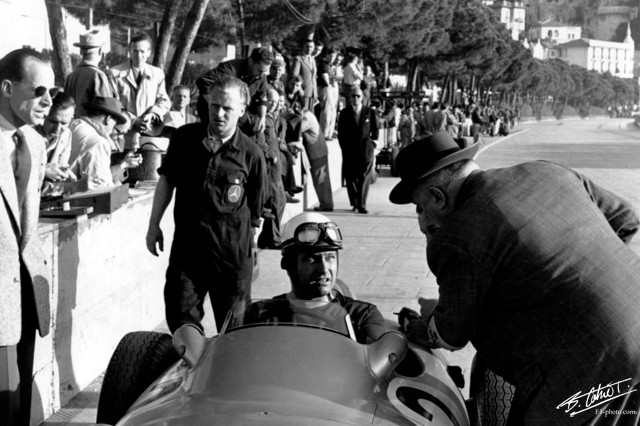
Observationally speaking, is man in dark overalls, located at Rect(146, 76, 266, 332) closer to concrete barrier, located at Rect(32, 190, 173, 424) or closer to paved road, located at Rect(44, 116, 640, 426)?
concrete barrier, located at Rect(32, 190, 173, 424)

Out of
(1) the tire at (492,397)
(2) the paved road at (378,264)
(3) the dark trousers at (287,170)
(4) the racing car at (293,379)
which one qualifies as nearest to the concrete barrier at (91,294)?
(2) the paved road at (378,264)

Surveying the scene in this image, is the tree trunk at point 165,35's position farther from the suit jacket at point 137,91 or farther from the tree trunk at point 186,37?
the suit jacket at point 137,91

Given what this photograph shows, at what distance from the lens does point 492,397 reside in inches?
205

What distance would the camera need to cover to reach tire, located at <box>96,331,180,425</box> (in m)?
5.17

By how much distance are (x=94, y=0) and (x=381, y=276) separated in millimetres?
10338

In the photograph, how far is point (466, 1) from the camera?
70188 millimetres

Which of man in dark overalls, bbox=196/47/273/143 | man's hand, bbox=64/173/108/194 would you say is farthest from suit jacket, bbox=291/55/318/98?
man's hand, bbox=64/173/108/194

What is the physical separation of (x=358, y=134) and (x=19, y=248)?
11962 mm

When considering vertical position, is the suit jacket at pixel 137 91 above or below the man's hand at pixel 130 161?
above

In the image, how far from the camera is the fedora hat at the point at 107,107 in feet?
28.4

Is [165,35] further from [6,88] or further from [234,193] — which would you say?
[6,88]

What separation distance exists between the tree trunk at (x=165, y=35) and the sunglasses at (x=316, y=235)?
43.7ft

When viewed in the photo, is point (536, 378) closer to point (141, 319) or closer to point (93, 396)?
point (93, 396)

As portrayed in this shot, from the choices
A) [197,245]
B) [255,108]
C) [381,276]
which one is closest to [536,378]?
[197,245]
